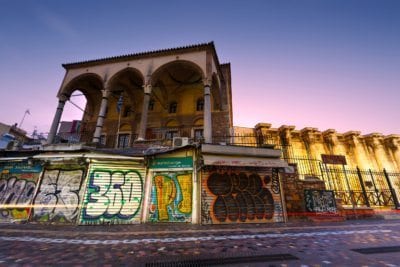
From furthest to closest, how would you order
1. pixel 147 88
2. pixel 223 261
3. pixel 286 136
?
pixel 286 136 → pixel 147 88 → pixel 223 261

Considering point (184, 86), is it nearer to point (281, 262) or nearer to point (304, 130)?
point (304, 130)

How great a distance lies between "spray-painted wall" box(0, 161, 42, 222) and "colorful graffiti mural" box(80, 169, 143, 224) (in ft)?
11.6

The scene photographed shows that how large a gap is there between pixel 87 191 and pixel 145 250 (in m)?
6.20

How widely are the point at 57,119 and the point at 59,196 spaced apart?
6.80 meters

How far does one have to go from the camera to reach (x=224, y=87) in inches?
658

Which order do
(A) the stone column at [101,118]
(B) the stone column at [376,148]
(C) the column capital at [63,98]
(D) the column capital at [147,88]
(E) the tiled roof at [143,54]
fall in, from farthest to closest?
1. (B) the stone column at [376,148]
2. (C) the column capital at [63,98]
3. (E) the tiled roof at [143,54]
4. (D) the column capital at [147,88]
5. (A) the stone column at [101,118]

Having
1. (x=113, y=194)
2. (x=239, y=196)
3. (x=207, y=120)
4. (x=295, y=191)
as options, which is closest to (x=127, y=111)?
(x=207, y=120)

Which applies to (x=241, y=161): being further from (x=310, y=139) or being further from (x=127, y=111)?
(x=310, y=139)

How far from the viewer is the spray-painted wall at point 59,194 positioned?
27.2 ft

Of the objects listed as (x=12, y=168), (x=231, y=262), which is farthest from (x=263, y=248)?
(x=12, y=168)

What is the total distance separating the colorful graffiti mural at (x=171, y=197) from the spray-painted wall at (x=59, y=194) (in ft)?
12.2

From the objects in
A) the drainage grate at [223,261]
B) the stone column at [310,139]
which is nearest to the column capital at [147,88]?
the drainage grate at [223,261]

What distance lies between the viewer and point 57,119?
41.5 ft

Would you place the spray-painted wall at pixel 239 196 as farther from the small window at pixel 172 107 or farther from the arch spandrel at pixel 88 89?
the arch spandrel at pixel 88 89
